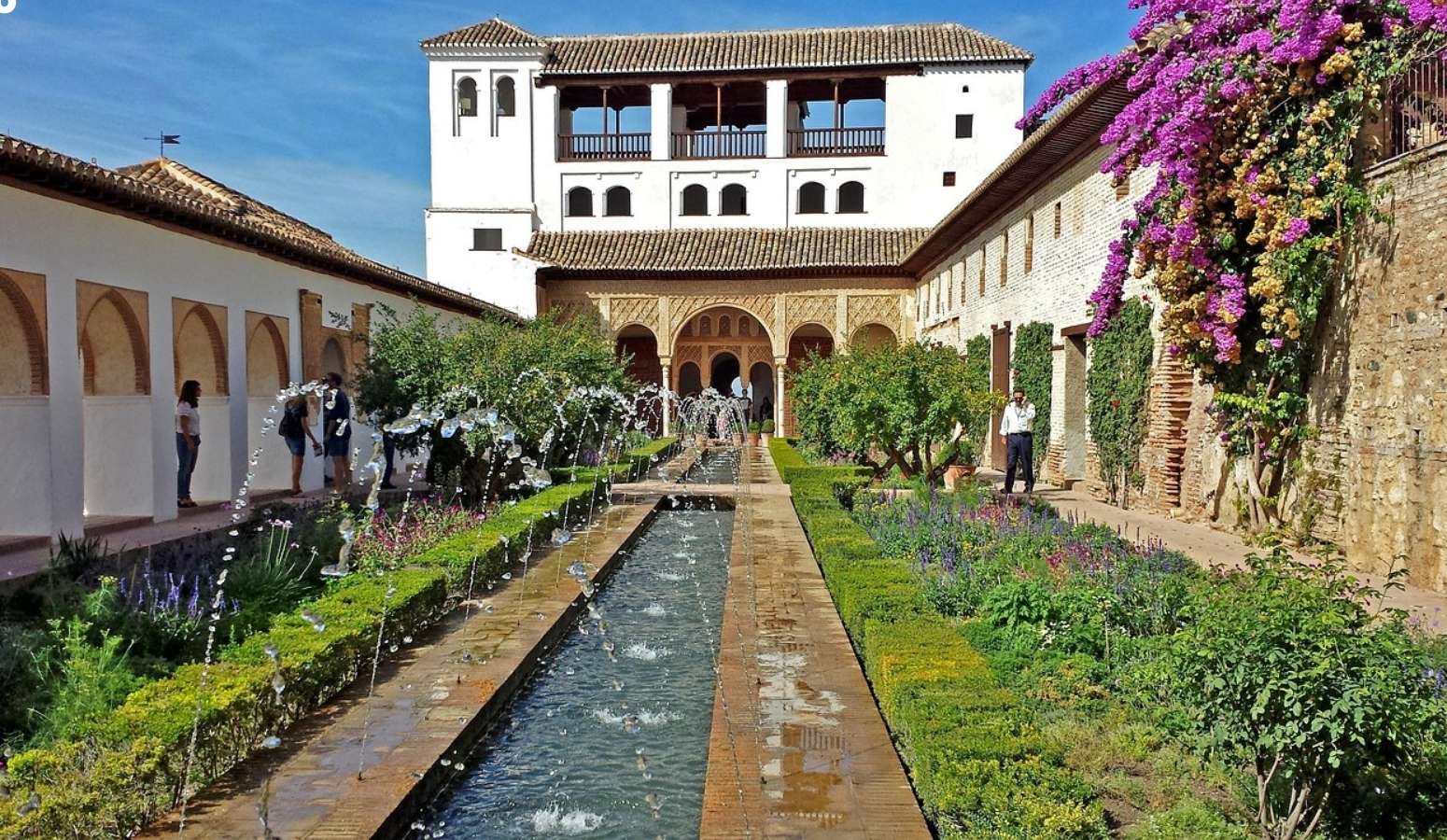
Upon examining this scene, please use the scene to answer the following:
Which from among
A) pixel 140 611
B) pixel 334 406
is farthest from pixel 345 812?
pixel 334 406

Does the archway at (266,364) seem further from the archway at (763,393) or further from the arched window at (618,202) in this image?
the archway at (763,393)

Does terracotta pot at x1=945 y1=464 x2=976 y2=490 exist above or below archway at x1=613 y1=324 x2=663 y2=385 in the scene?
below

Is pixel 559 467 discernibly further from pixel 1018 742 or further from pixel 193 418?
pixel 1018 742

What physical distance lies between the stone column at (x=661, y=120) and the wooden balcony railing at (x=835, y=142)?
12.1ft

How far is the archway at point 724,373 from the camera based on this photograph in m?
35.2

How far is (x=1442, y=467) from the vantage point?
7.17 m

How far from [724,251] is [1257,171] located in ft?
67.0

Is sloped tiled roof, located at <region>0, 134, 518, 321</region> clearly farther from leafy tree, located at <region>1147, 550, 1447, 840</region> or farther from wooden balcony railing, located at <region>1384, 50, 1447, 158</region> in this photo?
wooden balcony railing, located at <region>1384, 50, 1447, 158</region>

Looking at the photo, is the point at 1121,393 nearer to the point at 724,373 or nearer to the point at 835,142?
the point at 835,142

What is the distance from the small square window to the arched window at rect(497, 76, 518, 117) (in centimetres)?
350

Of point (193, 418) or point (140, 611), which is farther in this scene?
point (193, 418)

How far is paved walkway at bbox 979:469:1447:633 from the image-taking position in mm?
6723

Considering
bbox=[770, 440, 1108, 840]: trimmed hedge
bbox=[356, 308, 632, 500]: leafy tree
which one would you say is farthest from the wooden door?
bbox=[770, 440, 1108, 840]: trimmed hedge

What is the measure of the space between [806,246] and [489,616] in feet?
77.2
